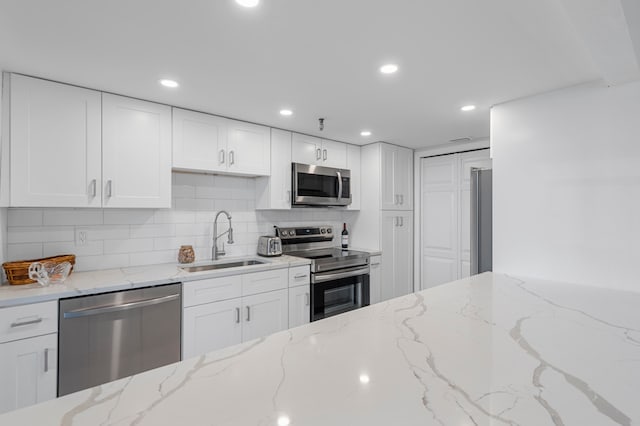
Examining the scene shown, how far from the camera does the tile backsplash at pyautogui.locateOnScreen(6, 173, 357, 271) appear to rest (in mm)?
2162

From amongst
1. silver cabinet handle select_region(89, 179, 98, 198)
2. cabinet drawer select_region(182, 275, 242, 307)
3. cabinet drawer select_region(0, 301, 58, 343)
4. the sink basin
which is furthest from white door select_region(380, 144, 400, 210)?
cabinet drawer select_region(0, 301, 58, 343)

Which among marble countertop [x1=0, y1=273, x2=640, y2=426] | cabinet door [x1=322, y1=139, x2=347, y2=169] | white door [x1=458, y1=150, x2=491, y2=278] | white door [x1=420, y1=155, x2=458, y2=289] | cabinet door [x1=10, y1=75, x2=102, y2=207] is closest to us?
marble countertop [x1=0, y1=273, x2=640, y2=426]

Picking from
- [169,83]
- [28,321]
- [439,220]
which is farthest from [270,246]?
[439,220]

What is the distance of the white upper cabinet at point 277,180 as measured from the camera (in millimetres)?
3066

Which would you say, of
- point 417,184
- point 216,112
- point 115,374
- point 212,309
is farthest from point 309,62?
point 417,184

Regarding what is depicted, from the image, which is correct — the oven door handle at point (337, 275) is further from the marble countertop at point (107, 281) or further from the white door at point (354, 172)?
the white door at point (354, 172)

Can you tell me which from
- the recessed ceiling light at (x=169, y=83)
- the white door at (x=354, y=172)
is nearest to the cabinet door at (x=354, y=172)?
the white door at (x=354, y=172)

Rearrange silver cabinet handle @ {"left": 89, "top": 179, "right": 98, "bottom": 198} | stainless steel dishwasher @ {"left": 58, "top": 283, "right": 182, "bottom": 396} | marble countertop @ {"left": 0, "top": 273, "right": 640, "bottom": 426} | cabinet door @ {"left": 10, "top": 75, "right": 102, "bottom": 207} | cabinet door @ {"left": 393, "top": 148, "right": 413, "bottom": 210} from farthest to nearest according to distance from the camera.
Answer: cabinet door @ {"left": 393, "top": 148, "right": 413, "bottom": 210}
silver cabinet handle @ {"left": 89, "top": 179, "right": 98, "bottom": 198}
cabinet door @ {"left": 10, "top": 75, "right": 102, "bottom": 207}
stainless steel dishwasher @ {"left": 58, "top": 283, "right": 182, "bottom": 396}
marble countertop @ {"left": 0, "top": 273, "right": 640, "bottom": 426}

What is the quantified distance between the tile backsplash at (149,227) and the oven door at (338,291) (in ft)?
2.55

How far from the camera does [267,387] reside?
726mm

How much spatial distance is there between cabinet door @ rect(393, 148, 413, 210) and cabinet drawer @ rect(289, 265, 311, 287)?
5.18 ft

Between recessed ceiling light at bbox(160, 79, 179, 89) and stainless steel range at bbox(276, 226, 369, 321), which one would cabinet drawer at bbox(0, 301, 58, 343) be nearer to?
recessed ceiling light at bbox(160, 79, 179, 89)

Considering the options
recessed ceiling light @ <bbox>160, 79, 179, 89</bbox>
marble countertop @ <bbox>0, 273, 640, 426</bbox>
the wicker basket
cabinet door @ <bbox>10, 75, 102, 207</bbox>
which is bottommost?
marble countertop @ <bbox>0, 273, 640, 426</bbox>

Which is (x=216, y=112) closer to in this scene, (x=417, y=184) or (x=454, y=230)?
(x=417, y=184)
